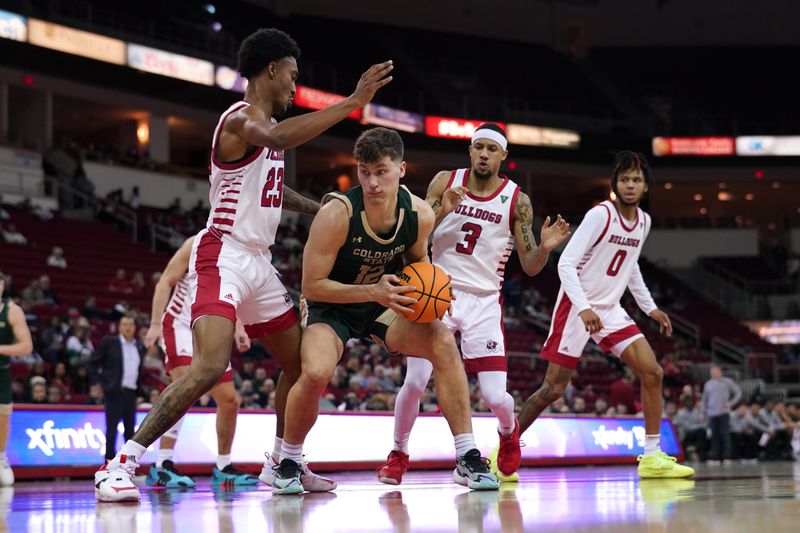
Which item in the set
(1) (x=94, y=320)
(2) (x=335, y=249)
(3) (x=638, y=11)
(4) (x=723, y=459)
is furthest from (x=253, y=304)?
(3) (x=638, y=11)

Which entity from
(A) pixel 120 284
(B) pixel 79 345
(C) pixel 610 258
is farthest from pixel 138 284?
(C) pixel 610 258

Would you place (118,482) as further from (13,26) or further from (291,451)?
(13,26)

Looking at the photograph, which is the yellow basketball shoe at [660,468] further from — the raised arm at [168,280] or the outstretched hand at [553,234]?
the raised arm at [168,280]

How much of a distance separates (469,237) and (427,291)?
1.90 meters

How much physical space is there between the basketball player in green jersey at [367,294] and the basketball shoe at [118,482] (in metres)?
0.94

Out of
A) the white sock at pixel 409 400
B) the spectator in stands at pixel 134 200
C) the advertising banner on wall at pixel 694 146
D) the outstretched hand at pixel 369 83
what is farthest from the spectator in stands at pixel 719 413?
the advertising banner on wall at pixel 694 146

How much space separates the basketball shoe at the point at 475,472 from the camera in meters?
6.48

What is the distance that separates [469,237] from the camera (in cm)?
795

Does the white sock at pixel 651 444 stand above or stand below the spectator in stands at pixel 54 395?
below

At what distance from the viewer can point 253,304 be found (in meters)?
6.47

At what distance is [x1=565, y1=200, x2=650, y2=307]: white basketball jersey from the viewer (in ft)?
29.1

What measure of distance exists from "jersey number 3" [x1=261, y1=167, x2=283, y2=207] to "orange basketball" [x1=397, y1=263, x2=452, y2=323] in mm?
944

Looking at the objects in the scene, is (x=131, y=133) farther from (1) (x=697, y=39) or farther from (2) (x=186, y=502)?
(2) (x=186, y=502)

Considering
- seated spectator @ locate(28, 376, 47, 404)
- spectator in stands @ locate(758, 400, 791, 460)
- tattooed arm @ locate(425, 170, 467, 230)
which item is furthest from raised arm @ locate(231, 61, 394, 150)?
spectator in stands @ locate(758, 400, 791, 460)
